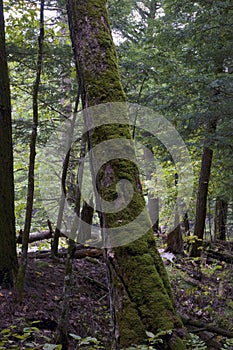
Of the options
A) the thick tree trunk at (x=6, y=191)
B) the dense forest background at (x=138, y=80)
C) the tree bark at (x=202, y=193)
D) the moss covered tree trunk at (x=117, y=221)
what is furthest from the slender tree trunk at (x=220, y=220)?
the moss covered tree trunk at (x=117, y=221)

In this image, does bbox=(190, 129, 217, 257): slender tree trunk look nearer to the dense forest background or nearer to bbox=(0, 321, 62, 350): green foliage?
the dense forest background

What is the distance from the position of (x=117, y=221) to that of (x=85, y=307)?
9.44ft

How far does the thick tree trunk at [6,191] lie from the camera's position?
496 cm

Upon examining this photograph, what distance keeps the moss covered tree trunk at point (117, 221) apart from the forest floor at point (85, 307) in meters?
0.42

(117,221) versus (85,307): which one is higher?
(117,221)

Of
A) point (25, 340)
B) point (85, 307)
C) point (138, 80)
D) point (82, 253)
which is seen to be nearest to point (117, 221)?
point (25, 340)

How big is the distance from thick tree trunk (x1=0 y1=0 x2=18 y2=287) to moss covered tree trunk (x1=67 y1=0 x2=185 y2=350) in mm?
2005

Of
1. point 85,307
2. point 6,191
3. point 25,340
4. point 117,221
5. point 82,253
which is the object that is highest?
point 6,191

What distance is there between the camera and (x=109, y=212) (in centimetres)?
303

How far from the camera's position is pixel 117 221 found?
9.81 feet

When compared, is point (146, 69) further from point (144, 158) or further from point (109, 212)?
point (144, 158)

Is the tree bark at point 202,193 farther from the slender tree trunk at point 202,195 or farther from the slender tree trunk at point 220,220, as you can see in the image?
the slender tree trunk at point 220,220

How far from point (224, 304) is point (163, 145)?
6973 mm

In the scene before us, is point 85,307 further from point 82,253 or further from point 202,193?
point 202,193
